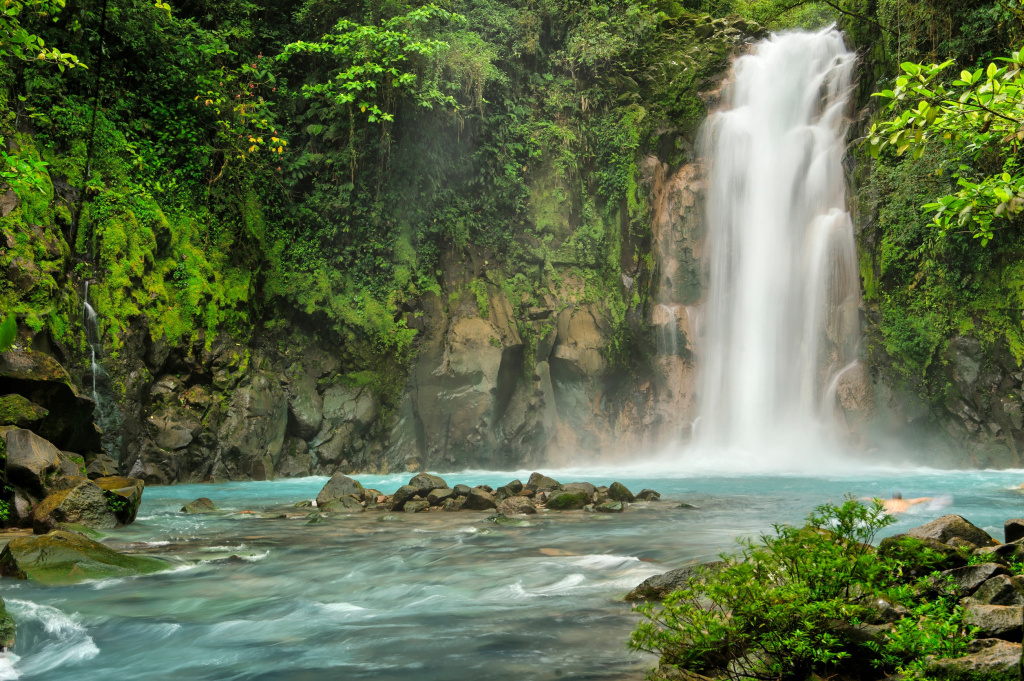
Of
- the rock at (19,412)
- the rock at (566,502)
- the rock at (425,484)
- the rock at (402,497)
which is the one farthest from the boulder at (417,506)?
the rock at (19,412)

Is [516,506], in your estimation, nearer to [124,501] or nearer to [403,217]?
[124,501]

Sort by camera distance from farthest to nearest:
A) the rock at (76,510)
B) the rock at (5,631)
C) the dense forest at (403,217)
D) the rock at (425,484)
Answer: the dense forest at (403,217)
the rock at (425,484)
the rock at (76,510)
the rock at (5,631)

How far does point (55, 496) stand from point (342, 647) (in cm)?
571

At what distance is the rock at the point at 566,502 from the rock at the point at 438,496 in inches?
65.5

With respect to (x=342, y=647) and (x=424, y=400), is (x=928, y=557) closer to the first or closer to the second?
(x=342, y=647)

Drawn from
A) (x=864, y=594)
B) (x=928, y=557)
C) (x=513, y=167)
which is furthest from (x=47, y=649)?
(x=513, y=167)

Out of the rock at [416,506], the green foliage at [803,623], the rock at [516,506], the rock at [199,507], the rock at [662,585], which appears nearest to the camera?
the green foliage at [803,623]

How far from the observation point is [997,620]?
144 inches

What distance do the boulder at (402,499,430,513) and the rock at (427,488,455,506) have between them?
21 centimetres

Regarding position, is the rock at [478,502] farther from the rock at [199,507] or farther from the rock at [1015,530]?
the rock at [1015,530]

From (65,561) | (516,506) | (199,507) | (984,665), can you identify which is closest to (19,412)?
(199,507)

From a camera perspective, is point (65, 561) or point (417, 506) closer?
point (65, 561)

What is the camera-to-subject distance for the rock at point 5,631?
5.17m

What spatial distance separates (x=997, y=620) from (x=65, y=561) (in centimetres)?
741
